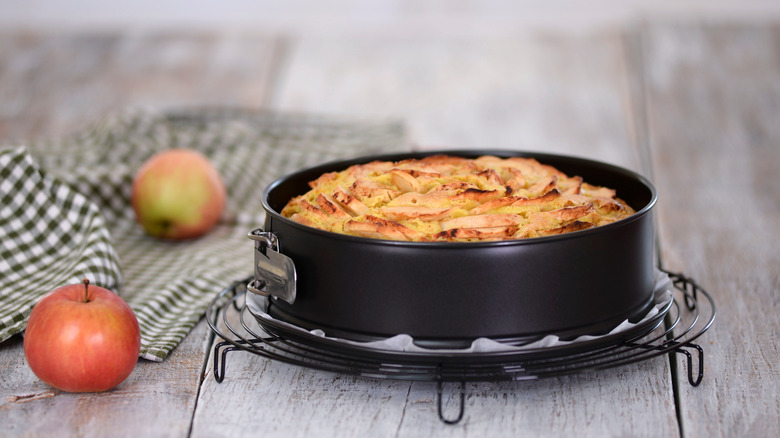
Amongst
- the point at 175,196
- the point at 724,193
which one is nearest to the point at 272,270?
the point at 175,196

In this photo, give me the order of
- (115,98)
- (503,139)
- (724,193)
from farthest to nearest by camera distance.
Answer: (115,98) → (503,139) → (724,193)

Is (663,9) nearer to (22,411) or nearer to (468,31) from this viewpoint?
(468,31)

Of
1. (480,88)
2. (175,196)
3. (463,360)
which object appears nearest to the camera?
(463,360)

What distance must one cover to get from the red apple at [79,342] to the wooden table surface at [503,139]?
0.18 ft

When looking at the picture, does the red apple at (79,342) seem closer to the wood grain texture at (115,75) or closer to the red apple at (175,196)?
the red apple at (175,196)

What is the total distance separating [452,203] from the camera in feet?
5.37

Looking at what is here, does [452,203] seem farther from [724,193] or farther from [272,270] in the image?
[724,193]

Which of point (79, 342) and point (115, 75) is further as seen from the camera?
point (115, 75)

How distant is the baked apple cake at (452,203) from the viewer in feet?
Result: 5.14

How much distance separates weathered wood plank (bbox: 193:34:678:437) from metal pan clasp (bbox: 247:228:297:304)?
0.17 meters

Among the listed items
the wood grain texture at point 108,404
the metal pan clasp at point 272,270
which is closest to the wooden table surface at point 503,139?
the wood grain texture at point 108,404

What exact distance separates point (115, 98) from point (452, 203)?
2.86 m

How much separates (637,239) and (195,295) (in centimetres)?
111

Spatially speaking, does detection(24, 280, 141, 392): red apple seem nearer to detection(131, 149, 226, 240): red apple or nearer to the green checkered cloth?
the green checkered cloth
